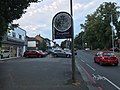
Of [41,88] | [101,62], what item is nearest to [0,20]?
[41,88]

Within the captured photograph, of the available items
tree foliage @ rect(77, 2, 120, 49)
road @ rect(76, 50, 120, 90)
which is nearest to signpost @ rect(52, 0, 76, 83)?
road @ rect(76, 50, 120, 90)

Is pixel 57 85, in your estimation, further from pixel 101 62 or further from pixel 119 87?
pixel 101 62

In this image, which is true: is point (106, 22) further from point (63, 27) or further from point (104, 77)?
point (63, 27)

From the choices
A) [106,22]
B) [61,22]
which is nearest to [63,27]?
[61,22]

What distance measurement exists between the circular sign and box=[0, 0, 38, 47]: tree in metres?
1.91

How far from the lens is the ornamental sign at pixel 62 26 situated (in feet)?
56.2

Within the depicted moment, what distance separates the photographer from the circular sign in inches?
675

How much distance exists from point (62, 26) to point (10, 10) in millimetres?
2812

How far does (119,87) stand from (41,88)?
3.88m

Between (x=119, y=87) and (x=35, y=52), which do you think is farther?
(x=35, y=52)

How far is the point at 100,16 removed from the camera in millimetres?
100875

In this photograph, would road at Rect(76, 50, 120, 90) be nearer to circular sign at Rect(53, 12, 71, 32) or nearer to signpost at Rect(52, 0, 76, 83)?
signpost at Rect(52, 0, 76, 83)

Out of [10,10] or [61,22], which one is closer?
[61,22]

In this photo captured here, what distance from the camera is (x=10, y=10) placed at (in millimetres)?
17750
